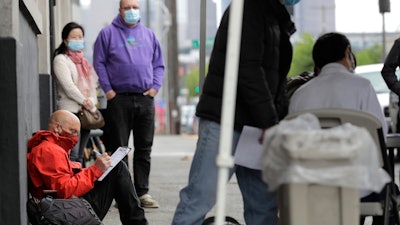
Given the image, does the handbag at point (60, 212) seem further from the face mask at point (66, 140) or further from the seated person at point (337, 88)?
the seated person at point (337, 88)

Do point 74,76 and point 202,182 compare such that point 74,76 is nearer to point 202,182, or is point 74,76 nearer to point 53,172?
point 53,172

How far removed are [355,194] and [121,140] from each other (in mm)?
4870

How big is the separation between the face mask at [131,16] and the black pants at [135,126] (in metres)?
0.68

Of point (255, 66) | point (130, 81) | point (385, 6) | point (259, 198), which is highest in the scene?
point (385, 6)

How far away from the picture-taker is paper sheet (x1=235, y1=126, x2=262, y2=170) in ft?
21.1

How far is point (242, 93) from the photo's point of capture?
6.25m

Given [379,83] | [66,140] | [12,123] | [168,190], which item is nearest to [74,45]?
[168,190]

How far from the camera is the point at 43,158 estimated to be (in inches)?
285

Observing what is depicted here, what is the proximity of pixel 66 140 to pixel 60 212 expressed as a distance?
57 centimetres

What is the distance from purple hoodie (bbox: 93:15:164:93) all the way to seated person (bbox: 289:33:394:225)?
334 centimetres

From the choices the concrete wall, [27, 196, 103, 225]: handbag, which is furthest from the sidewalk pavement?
the concrete wall

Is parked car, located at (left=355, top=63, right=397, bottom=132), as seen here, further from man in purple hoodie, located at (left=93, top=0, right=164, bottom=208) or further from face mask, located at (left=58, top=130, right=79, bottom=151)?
face mask, located at (left=58, top=130, right=79, bottom=151)

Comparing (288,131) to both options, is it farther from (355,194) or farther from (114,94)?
(114,94)

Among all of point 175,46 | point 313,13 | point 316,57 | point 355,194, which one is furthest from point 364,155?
point 313,13
